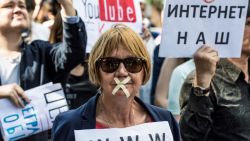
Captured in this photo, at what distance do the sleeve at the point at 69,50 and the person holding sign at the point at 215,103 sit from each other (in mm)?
927

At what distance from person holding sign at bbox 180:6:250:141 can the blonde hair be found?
395 millimetres

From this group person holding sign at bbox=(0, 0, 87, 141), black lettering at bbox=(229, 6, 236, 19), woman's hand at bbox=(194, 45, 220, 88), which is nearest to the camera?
woman's hand at bbox=(194, 45, 220, 88)

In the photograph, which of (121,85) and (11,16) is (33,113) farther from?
(121,85)

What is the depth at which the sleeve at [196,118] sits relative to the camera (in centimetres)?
378

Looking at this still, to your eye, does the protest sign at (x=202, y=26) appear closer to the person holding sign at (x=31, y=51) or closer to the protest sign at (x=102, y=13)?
the person holding sign at (x=31, y=51)

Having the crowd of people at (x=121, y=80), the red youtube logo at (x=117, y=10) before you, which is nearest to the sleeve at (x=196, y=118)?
the crowd of people at (x=121, y=80)

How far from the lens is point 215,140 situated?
3908 millimetres

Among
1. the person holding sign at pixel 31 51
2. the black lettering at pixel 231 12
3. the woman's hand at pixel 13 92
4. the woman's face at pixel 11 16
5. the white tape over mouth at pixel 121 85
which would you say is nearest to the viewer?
the white tape over mouth at pixel 121 85

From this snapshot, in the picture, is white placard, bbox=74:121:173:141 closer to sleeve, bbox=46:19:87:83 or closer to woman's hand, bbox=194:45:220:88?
woman's hand, bbox=194:45:220:88

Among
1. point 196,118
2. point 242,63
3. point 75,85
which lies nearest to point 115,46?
point 196,118

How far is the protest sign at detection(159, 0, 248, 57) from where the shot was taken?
12.8 feet

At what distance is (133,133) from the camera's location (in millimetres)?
3408

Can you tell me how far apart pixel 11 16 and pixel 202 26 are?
136cm

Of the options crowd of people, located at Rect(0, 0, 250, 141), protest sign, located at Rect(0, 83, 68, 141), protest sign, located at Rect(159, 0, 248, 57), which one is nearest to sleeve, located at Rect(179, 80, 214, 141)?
crowd of people, located at Rect(0, 0, 250, 141)
